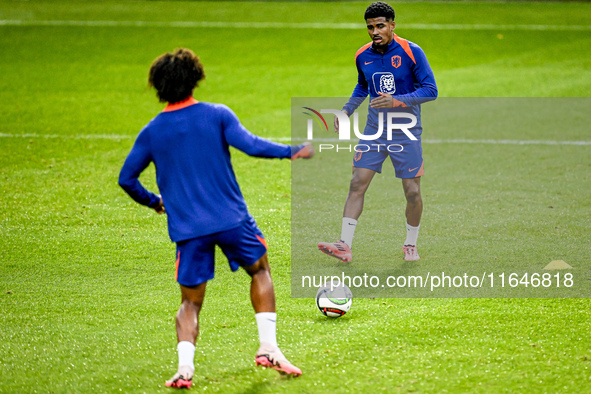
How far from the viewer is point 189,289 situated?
4.21 meters

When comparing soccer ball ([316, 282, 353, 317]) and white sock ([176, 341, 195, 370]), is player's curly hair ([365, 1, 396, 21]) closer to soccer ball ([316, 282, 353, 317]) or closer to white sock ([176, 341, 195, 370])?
soccer ball ([316, 282, 353, 317])

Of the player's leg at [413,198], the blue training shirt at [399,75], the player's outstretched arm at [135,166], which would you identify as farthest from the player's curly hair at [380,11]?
the player's outstretched arm at [135,166]

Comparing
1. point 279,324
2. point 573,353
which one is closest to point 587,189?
point 573,353

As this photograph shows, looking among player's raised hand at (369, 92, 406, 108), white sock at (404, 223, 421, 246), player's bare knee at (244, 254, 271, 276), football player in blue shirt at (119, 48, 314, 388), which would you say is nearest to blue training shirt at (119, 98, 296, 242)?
football player in blue shirt at (119, 48, 314, 388)

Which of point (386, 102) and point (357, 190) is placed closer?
point (386, 102)

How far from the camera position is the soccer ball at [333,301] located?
17.4ft

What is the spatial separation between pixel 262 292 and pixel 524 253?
3521 millimetres

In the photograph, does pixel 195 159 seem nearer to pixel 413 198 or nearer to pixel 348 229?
pixel 348 229

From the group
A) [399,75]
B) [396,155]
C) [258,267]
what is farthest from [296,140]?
[258,267]

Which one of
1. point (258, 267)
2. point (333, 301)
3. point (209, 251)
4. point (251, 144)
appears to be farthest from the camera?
point (333, 301)

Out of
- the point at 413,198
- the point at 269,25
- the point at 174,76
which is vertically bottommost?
the point at 413,198

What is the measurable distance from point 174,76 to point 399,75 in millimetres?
2791

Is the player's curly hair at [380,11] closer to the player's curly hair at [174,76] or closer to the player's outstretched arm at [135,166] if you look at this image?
the player's curly hair at [174,76]

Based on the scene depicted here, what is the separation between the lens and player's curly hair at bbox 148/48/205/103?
402 cm
